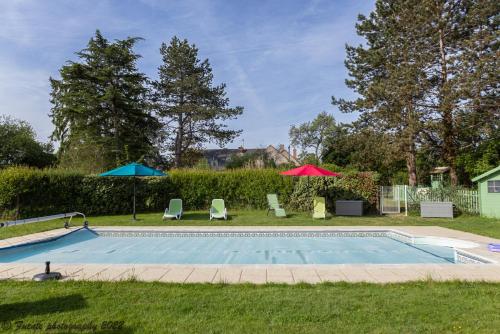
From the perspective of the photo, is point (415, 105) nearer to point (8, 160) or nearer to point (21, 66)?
point (21, 66)

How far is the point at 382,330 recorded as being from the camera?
3094mm

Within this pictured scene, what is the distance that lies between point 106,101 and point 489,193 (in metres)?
25.8

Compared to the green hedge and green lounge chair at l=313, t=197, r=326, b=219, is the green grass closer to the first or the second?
green lounge chair at l=313, t=197, r=326, b=219

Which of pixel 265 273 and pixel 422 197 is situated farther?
pixel 422 197

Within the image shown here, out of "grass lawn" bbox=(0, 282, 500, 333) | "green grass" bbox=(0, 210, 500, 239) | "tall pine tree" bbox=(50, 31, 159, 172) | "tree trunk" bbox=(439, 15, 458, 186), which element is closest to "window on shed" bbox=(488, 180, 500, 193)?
"green grass" bbox=(0, 210, 500, 239)

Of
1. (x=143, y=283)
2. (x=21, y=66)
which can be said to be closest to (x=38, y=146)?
(x=21, y=66)

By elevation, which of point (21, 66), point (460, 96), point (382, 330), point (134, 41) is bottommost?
point (382, 330)

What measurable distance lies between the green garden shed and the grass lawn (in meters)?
9.35

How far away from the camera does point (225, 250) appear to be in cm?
840

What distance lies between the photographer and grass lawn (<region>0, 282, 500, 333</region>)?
321 centimetres

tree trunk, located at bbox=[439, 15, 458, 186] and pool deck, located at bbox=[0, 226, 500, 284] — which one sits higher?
tree trunk, located at bbox=[439, 15, 458, 186]

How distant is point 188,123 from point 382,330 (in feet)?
93.8

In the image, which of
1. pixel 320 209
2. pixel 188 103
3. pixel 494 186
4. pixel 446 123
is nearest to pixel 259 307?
pixel 320 209

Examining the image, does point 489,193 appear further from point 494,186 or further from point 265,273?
point 265,273
